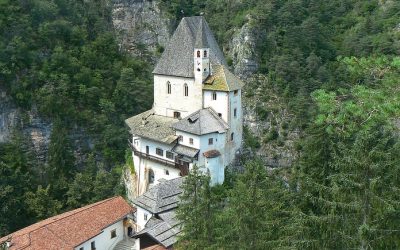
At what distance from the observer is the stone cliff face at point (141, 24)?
75812 mm

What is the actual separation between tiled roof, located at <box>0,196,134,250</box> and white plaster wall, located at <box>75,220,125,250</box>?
51 cm

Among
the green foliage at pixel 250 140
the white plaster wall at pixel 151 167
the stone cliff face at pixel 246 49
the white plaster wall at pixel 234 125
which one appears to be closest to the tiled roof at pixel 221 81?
the white plaster wall at pixel 234 125

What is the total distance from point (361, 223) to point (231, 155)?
29539 millimetres

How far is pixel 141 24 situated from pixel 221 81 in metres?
39.0

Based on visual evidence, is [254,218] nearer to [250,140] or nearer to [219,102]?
[219,102]

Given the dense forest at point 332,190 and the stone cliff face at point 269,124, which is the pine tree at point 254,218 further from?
the stone cliff face at point 269,124

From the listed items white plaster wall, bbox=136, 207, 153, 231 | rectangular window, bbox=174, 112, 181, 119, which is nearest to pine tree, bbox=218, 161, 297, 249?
white plaster wall, bbox=136, 207, 153, 231

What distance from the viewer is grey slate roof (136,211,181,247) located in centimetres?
3228

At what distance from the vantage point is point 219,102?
42000mm

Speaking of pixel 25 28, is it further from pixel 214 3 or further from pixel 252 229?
pixel 252 229

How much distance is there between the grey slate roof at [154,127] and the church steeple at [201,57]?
16.9ft

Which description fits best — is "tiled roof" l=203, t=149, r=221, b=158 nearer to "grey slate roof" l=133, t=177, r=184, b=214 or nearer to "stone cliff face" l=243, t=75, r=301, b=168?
"grey slate roof" l=133, t=177, r=184, b=214

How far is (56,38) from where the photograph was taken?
62.5 meters

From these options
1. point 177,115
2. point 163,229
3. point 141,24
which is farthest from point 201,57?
point 141,24
